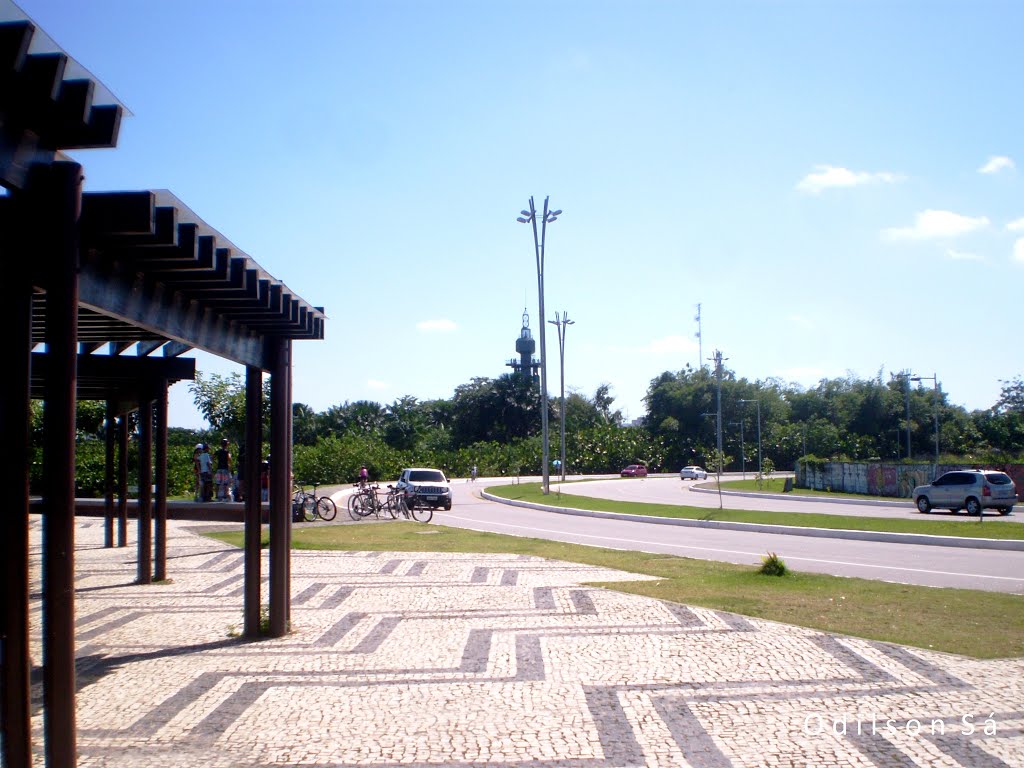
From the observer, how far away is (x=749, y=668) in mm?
8078

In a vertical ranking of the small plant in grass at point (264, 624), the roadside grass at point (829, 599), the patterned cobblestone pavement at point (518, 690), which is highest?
the small plant in grass at point (264, 624)

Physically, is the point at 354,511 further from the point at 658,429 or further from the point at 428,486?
the point at 658,429

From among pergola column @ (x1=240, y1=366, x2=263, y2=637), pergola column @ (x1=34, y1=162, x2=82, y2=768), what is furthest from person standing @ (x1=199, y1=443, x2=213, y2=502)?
pergola column @ (x1=34, y1=162, x2=82, y2=768)

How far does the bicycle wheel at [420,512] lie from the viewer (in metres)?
28.3

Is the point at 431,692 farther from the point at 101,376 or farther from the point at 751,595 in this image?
the point at 101,376

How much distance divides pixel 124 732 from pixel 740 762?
413 centimetres

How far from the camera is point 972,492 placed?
2988cm

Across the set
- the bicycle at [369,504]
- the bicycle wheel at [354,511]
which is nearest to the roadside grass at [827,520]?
the bicycle at [369,504]

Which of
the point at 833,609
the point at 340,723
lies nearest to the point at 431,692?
the point at 340,723

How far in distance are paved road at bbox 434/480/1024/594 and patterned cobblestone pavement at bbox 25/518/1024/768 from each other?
623cm

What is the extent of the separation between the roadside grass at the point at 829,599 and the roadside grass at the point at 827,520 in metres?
8.73

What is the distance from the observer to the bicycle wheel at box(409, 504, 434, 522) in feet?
92.7

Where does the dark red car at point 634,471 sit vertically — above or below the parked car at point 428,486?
below

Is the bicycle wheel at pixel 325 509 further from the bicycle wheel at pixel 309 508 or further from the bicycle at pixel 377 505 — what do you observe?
the bicycle at pixel 377 505
